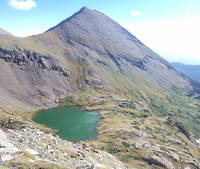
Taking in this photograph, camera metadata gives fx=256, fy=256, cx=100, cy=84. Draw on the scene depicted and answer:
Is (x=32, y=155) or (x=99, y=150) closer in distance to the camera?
(x=32, y=155)

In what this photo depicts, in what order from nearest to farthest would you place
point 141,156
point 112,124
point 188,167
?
point 141,156 → point 188,167 → point 112,124

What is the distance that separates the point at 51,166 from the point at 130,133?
456ft

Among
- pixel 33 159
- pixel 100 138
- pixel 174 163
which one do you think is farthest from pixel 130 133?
pixel 33 159

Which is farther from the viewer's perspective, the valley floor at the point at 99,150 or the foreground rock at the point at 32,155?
the valley floor at the point at 99,150

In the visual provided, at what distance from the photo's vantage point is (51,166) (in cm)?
3878

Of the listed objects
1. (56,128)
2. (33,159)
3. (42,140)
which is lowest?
(56,128)

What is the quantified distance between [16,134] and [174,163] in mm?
100571

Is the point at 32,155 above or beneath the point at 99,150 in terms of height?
above

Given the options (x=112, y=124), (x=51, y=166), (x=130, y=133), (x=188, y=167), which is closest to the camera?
(x=51, y=166)

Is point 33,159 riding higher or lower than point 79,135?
higher

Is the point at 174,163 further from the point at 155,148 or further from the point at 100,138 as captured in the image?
the point at 100,138

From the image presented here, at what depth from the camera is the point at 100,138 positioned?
6275 inches

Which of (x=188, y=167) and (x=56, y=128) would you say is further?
(x=56, y=128)

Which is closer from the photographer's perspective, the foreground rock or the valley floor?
the foreground rock
